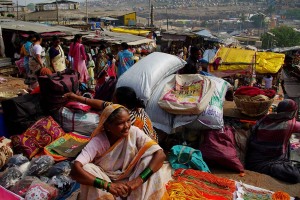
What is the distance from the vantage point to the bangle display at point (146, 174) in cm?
217

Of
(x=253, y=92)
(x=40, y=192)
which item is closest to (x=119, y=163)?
(x=40, y=192)

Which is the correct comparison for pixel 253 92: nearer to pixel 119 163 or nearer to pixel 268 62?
pixel 119 163

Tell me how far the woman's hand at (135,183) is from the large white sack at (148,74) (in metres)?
1.89

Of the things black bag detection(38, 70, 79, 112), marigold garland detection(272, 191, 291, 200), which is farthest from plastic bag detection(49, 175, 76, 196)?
marigold garland detection(272, 191, 291, 200)

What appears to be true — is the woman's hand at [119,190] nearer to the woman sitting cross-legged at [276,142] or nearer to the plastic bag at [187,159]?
the plastic bag at [187,159]

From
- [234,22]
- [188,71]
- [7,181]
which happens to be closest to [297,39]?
[234,22]

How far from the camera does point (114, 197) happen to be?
2207mm

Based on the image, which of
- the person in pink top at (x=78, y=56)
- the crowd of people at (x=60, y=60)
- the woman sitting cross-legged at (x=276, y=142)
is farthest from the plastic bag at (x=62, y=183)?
the person in pink top at (x=78, y=56)

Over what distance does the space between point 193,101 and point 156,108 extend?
1.61 ft

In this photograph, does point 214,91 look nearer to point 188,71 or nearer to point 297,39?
point 188,71

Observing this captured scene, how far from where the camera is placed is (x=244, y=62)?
22.5 feet

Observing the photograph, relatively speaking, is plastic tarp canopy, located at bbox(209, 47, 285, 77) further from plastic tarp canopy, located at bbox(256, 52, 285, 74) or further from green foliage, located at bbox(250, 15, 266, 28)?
green foliage, located at bbox(250, 15, 266, 28)

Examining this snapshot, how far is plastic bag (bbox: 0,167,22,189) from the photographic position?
2889mm

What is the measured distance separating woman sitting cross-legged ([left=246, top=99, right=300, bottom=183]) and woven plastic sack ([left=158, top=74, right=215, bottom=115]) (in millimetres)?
761
